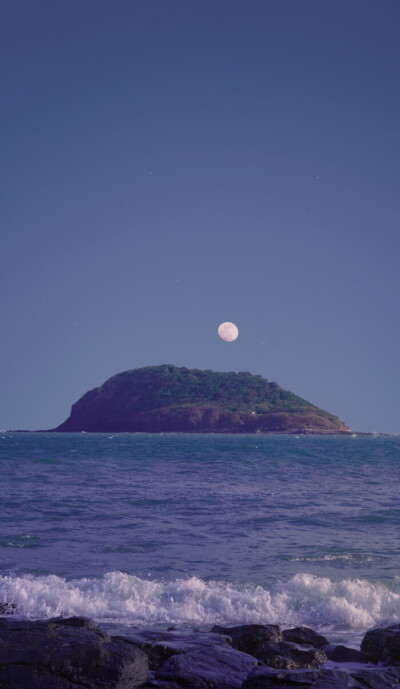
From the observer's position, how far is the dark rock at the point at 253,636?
874cm

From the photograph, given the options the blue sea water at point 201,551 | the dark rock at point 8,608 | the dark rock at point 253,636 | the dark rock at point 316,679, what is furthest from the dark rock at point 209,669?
the dark rock at point 8,608

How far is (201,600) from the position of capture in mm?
11578

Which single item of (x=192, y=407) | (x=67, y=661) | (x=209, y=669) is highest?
(x=192, y=407)

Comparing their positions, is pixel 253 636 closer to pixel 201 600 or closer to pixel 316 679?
pixel 316 679

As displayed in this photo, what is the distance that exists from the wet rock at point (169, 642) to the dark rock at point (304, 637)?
1.05m

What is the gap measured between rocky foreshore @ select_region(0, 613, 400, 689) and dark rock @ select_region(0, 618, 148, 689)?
0.01 m

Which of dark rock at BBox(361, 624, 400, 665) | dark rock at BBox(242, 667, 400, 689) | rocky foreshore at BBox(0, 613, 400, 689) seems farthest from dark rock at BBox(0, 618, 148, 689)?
dark rock at BBox(361, 624, 400, 665)

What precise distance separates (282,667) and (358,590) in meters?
4.52

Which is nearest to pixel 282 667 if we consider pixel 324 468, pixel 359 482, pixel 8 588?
pixel 8 588

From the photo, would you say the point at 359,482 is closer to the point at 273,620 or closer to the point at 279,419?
the point at 273,620

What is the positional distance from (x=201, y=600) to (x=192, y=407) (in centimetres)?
16471

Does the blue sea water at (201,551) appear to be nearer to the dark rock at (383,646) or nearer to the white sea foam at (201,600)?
the white sea foam at (201,600)

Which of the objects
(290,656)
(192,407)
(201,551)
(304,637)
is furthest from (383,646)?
(192,407)

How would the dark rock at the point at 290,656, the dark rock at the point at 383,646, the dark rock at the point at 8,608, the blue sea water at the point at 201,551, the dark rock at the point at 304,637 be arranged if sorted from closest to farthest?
1. the dark rock at the point at 290,656
2. the dark rock at the point at 383,646
3. the dark rock at the point at 304,637
4. the dark rock at the point at 8,608
5. the blue sea water at the point at 201,551
